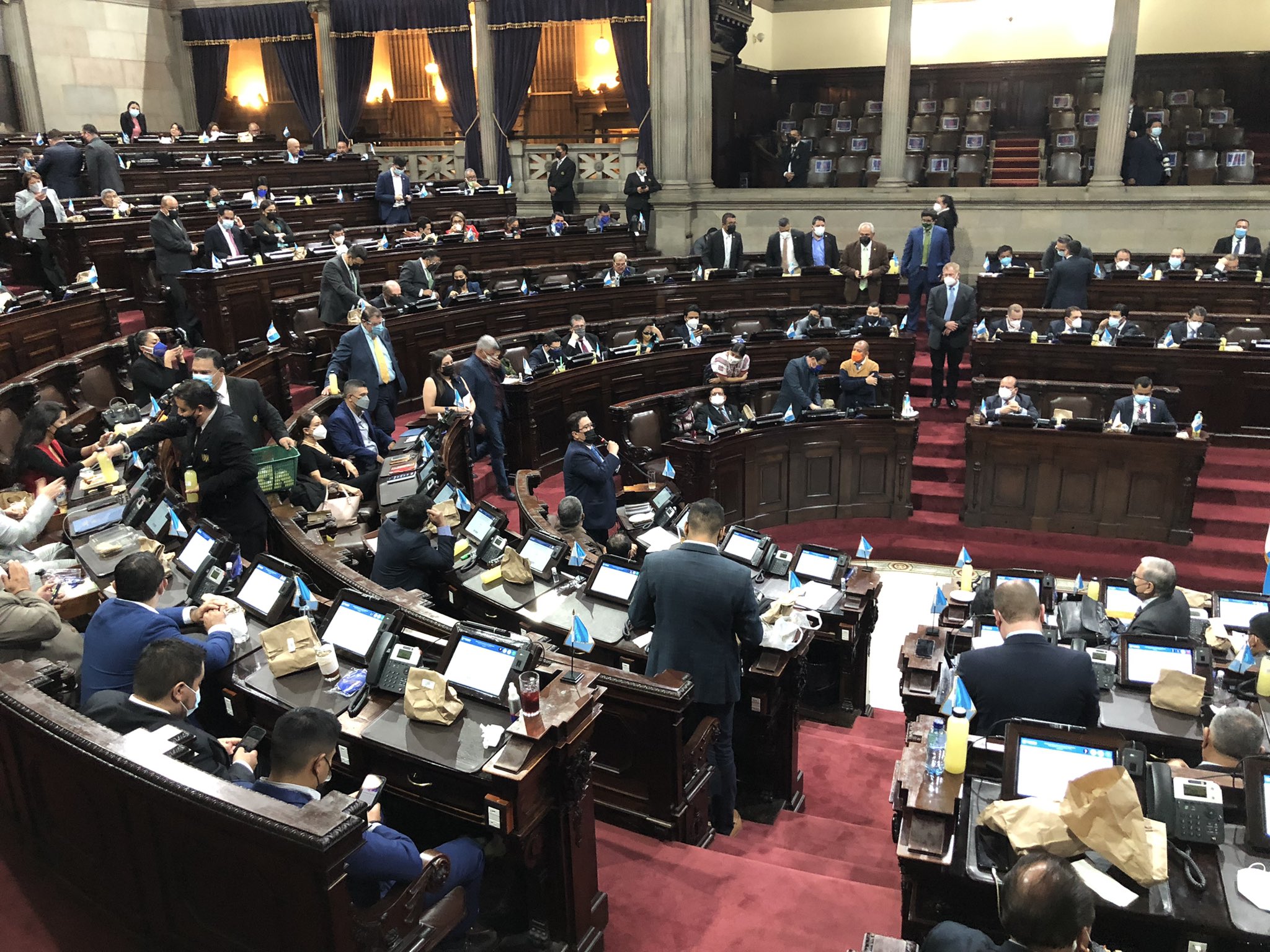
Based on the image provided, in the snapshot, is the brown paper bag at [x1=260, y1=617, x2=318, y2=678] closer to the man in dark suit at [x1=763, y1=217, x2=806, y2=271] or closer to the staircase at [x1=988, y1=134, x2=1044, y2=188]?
the man in dark suit at [x1=763, y1=217, x2=806, y2=271]

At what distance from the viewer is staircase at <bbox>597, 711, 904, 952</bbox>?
11.3ft

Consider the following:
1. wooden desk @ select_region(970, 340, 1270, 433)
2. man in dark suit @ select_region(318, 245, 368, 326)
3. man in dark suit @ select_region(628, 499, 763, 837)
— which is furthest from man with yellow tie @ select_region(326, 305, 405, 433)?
wooden desk @ select_region(970, 340, 1270, 433)

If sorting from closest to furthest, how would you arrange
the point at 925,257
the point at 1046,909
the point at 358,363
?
1. the point at 1046,909
2. the point at 358,363
3. the point at 925,257

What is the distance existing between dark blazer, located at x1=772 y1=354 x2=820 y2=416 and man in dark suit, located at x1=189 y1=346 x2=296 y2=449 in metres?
4.94

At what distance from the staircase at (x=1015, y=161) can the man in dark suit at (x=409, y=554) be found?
13140 mm

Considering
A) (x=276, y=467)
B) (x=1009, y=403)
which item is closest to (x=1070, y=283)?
(x=1009, y=403)

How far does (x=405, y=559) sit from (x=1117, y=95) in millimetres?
12560

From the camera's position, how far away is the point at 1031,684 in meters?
3.60

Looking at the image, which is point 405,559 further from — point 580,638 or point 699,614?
point 699,614

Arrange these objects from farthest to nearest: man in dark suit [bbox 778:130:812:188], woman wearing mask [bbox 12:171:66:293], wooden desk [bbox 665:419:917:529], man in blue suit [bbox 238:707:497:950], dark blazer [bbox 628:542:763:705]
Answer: man in dark suit [bbox 778:130:812:188] → woman wearing mask [bbox 12:171:66:293] → wooden desk [bbox 665:419:917:529] → dark blazer [bbox 628:542:763:705] → man in blue suit [bbox 238:707:497:950]

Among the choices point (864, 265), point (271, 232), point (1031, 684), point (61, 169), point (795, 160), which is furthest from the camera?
point (795, 160)

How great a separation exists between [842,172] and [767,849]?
13610 millimetres

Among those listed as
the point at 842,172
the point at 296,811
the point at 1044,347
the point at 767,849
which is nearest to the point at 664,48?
the point at 842,172

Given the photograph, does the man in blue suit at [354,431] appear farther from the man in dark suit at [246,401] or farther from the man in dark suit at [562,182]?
the man in dark suit at [562,182]
